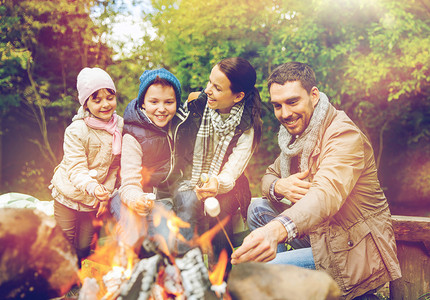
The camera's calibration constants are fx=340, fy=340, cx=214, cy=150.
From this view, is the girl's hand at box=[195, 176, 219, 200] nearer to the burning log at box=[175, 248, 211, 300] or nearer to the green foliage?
the burning log at box=[175, 248, 211, 300]

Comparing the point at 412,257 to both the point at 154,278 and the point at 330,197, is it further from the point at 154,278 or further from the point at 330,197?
the point at 154,278

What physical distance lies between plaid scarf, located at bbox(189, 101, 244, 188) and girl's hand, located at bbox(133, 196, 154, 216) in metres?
0.55

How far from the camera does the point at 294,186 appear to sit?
9.42 feet

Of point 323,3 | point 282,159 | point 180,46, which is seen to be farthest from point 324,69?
point 282,159

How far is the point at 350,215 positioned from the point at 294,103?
1009 millimetres

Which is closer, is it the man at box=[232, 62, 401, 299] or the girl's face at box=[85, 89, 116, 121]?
the man at box=[232, 62, 401, 299]

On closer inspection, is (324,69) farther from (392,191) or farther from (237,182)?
(392,191)

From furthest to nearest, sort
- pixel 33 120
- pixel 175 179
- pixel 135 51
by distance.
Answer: pixel 33 120 → pixel 135 51 → pixel 175 179

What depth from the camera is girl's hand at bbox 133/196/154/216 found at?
8.61 ft

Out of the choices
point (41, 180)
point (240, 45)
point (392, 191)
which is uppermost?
point (240, 45)

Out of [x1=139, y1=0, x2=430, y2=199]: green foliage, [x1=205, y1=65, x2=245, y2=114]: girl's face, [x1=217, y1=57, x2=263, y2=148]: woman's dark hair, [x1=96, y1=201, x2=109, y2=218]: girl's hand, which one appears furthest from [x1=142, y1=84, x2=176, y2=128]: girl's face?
[x1=139, y1=0, x2=430, y2=199]: green foliage

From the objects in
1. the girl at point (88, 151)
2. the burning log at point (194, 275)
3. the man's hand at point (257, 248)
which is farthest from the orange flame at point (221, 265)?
the girl at point (88, 151)

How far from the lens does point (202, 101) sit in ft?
10.8

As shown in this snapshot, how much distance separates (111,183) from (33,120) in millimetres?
6643
